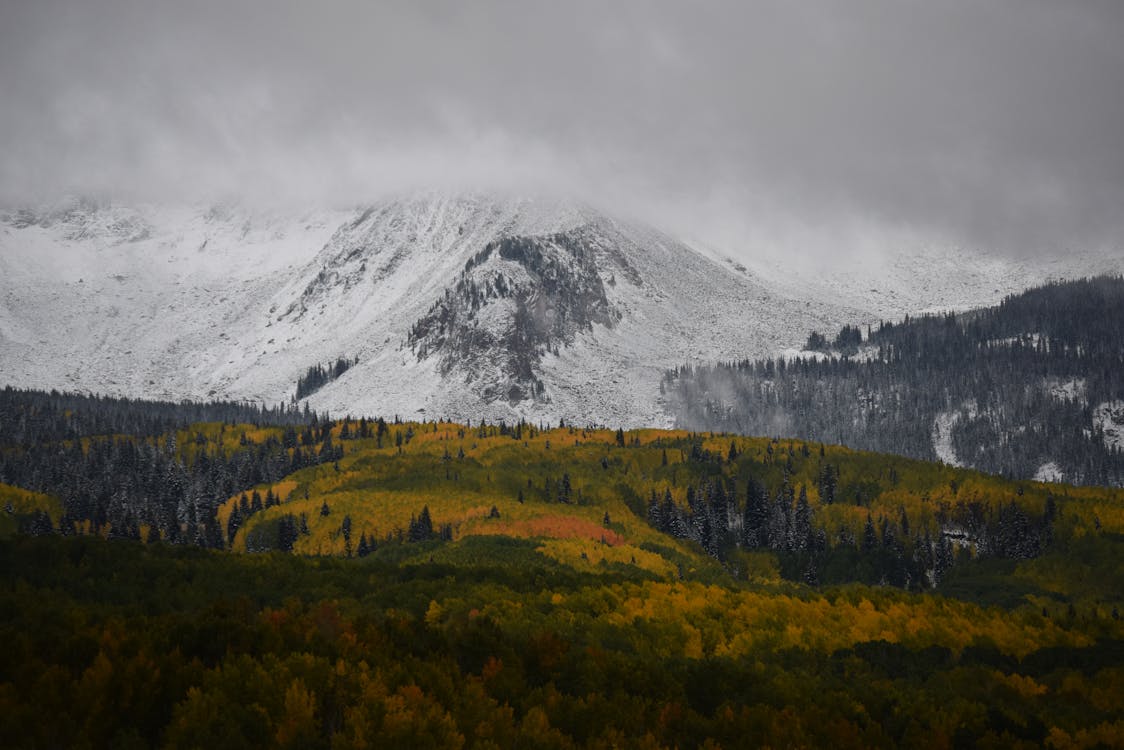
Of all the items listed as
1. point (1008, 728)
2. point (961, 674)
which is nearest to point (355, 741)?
point (1008, 728)

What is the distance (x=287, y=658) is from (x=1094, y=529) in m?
192

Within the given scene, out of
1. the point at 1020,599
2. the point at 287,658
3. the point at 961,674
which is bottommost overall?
the point at 1020,599

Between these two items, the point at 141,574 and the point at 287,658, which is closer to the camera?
the point at 287,658

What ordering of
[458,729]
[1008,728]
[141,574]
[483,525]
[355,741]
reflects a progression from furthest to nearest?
[483,525] → [141,574] → [1008,728] → [458,729] → [355,741]

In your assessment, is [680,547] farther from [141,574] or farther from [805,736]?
[805,736]

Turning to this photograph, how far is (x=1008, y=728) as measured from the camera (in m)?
42.6

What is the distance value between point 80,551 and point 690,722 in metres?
59.9

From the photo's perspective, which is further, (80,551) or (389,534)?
(389,534)

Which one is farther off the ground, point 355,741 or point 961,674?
point 355,741

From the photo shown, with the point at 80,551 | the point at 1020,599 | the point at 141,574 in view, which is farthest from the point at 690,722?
the point at 1020,599

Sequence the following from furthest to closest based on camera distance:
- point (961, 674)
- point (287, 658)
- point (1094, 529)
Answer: point (1094, 529)
point (961, 674)
point (287, 658)

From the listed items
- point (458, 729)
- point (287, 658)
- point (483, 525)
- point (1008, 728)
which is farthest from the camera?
point (483, 525)

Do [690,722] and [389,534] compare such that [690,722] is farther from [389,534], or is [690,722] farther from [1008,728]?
[389,534]

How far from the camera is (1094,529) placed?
189 meters
